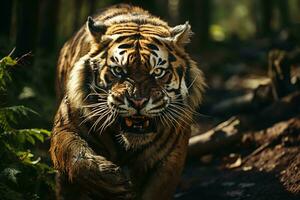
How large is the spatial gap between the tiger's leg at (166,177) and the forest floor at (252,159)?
3.22 ft

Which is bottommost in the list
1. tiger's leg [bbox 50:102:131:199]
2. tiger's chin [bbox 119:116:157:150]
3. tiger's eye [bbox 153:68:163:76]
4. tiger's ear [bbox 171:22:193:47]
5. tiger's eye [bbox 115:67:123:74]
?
tiger's leg [bbox 50:102:131:199]

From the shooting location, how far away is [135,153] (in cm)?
616

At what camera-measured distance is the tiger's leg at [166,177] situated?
19.7ft

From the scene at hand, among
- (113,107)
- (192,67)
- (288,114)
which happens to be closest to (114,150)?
(113,107)

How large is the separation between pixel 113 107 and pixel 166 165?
0.78m

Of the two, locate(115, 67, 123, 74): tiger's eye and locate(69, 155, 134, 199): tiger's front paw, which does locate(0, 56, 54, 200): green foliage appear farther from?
locate(115, 67, 123, 74): tiger's eye

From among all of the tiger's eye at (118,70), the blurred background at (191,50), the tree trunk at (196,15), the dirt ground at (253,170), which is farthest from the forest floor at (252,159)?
the tree trunk at (196,15)

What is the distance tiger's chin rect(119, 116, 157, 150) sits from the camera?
19.0 feet

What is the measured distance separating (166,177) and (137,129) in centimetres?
56

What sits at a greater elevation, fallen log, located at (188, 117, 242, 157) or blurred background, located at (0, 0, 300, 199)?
blurred background, located at (0, 0, 300, 199)

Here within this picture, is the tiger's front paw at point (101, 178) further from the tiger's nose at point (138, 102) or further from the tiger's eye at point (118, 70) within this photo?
the tiger's eye at point (118, 70)

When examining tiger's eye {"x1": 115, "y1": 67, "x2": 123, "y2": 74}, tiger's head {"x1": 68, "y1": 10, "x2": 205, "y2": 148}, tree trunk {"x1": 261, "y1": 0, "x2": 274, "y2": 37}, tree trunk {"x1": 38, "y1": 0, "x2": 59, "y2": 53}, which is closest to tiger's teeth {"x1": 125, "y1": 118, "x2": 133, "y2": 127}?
tiger's head {"x1": 68, "y1": 10, "x2": 205, "y2": 148}

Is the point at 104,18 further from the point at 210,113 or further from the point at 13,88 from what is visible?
the point at 210,113

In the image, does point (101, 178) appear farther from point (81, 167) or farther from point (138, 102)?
point (138, 102)
